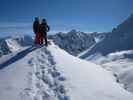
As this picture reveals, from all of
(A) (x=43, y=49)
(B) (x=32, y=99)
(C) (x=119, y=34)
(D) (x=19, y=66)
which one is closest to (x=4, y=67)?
(D) (x=19, y=66)

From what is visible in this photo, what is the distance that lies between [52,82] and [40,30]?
10792 mm

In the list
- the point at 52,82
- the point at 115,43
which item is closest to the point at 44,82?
the point at 52,82

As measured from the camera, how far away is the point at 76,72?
18766 mm

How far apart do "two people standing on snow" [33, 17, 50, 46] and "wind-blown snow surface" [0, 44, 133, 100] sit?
5466 millimetres

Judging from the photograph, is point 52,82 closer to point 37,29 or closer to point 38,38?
point 38,38

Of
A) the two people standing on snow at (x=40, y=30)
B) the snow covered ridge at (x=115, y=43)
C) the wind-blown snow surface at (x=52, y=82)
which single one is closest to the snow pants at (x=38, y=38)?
the two people standing on snow at (x=40, y=30)

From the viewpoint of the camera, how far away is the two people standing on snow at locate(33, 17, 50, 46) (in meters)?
26.0

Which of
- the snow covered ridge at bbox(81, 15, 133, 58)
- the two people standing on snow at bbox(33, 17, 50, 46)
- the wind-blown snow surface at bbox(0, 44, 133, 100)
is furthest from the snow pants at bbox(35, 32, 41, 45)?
the snow covered ridge at bbox(81, 15, 133, 58)

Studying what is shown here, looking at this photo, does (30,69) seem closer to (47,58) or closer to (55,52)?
(47,58)

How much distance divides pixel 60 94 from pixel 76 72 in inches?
166

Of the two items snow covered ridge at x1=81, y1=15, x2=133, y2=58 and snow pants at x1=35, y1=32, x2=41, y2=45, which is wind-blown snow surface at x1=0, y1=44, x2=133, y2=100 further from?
snow covered ridge at x1=81, y1=15, x2=133, y2=58

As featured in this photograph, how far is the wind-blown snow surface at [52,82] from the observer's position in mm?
14734

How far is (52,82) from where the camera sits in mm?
16516

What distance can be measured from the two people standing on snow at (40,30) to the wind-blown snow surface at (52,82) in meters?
5.47
